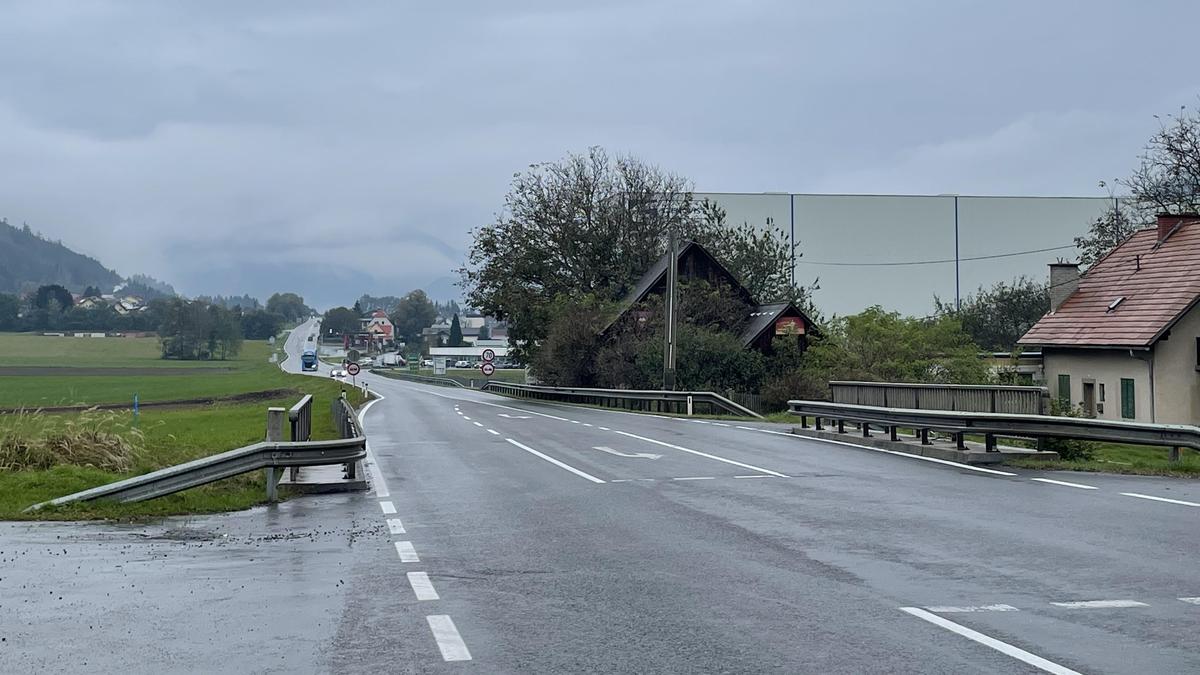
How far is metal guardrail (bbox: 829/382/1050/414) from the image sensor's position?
2133 centimetres

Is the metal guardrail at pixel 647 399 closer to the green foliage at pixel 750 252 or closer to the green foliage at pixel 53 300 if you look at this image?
the green foliage at pixel 750 252

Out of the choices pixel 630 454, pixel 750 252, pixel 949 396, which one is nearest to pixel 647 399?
pixel 949 396

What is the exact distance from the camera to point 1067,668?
20.8 ft

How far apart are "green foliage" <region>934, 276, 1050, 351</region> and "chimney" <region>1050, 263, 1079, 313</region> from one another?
925 inches

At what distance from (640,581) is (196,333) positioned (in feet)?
400

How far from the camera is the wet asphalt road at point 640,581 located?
6777mm

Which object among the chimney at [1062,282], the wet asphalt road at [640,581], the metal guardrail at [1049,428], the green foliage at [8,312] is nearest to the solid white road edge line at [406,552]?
the wet asphalt road at [640,581]

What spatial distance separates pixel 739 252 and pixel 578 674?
65.3 meters

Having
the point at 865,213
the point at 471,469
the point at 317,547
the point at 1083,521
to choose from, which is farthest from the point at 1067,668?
the point at 865,213

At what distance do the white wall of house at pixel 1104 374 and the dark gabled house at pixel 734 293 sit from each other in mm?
12951

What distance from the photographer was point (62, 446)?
1670 centimetres

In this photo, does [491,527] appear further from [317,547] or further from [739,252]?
[739,252]

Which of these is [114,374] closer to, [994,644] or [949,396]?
[949,396]

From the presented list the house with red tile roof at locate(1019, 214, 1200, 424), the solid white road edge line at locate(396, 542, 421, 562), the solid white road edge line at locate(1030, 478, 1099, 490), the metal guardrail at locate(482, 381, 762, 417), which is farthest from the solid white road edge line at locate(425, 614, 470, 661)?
the metal guardrail at locate(482, 381, 762, 417)
